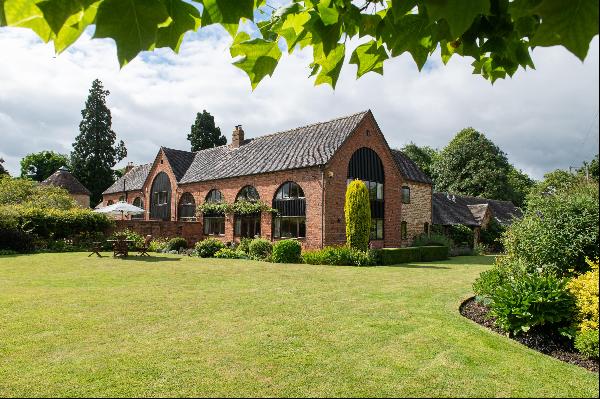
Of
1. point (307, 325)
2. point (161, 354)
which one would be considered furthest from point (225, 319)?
point (161, 354)

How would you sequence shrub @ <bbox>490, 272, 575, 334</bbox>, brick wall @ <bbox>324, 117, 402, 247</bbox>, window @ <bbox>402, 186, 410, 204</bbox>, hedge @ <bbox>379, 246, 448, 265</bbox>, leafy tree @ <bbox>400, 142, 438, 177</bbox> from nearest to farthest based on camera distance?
shrub @ <bbox>490, 272, 575, 334</bbox> < hedge @ <bbox>379, 246, 448, 265</bbox> < brick wall @ <bbox>324, 117, 402, 247</bbox> < window @ <bbox>402, 186, 410, 204</bbox> < leafy tree @ <bbox>400, 142, 438, 177</bbox>

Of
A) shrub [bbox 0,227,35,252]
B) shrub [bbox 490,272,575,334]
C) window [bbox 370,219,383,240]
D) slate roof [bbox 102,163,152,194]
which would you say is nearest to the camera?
shrub [bbox 490,272,575,334]

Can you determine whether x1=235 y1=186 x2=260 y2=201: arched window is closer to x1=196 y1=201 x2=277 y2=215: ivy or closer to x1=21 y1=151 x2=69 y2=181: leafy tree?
x1=196 y1=201 x2=277 y2=215: ivy

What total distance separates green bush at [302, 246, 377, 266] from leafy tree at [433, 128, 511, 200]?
1492 inches

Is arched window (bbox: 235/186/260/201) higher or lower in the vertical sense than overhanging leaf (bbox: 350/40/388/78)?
higher

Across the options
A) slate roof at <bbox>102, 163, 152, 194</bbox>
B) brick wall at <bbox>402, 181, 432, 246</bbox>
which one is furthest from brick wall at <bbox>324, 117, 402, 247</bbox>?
slate roof at <bbox>102, 163, 152, 194</bbox>

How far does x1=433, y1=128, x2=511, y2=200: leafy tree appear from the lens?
53156 millimetres

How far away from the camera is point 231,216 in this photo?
30297mm

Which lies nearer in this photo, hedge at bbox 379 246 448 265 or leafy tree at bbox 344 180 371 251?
hedge at bbox 379 246 448 265

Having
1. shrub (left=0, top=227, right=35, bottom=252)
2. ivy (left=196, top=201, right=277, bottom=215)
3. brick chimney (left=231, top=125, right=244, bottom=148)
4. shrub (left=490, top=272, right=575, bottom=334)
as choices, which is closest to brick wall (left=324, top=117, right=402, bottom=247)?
ivy (left=196, top=201, right=277, bottom=215)

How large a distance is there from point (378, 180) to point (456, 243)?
1214 cm

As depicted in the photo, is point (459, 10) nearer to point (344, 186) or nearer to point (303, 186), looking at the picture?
point (303, 186)

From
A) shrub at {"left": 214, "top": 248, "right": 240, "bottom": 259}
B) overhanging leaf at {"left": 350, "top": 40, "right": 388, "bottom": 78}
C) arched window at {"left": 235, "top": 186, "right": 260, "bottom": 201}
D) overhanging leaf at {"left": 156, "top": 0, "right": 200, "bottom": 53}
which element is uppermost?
arched window at {"left": 235, "top": 186, "right": 260, "bottom": 201}

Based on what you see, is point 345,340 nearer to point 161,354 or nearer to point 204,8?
point 161,354
